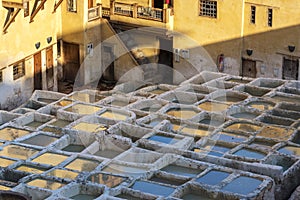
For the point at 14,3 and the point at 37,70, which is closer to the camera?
Answer: the point at 14,3

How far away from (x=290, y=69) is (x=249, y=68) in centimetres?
207

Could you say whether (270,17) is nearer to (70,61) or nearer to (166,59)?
(166,59)

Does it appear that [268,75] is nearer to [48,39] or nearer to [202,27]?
[202,27]

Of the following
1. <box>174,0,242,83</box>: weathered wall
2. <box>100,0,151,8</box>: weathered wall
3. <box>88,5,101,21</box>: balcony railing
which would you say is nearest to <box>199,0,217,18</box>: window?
<box>174,0,242,83</box>: weathered wall

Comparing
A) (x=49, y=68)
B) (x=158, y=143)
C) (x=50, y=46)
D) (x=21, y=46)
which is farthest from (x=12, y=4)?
(x=158, y=143)

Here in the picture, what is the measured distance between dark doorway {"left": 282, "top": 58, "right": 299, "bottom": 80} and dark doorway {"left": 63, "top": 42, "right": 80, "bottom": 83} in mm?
10231

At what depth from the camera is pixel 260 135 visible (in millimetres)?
26375

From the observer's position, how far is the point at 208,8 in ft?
126

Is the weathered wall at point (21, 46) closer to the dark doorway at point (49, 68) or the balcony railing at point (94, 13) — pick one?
the dark doorway at point (49, 68)

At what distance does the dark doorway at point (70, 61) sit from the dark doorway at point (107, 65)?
137 cm

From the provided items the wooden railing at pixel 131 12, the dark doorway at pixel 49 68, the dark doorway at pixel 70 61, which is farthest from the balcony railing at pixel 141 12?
the dark doorway at pixel 49 68

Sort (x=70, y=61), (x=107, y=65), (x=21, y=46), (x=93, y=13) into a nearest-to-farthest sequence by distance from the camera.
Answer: (x=21, y=46), (x=93, y=13), (x=70, y=61), (x=107, y=65)

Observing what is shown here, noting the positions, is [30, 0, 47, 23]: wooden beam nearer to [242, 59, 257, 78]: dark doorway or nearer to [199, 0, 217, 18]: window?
[199, 0, 217, 18]: window

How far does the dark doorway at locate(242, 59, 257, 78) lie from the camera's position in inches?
1491
